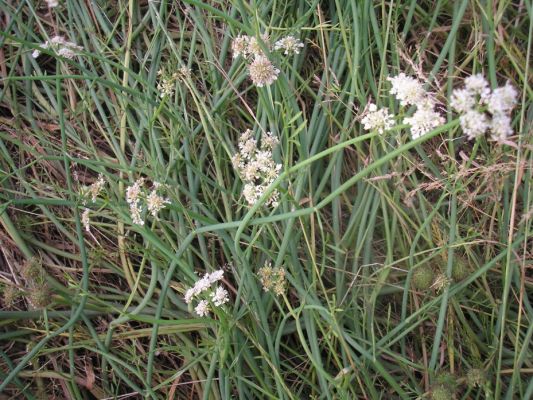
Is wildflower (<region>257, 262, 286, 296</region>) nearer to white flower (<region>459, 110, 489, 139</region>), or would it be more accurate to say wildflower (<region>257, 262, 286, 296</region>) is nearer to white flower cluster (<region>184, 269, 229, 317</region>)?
white flower cluster (<region>184, 269, 229, 317</region>)

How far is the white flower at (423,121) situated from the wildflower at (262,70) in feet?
1.00

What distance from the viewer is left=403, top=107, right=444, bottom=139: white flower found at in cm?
65

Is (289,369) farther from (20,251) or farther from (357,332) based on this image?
(20,251)

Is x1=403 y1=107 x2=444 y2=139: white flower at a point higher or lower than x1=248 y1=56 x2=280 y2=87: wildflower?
lower

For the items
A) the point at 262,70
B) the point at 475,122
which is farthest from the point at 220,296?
the point at 475,122

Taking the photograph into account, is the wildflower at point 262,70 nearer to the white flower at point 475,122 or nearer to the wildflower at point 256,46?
the wildflower at point 256,46

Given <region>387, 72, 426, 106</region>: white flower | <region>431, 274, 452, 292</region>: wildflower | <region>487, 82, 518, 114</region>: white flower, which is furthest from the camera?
<region>431, 274, 452, 292</region>: wildflower

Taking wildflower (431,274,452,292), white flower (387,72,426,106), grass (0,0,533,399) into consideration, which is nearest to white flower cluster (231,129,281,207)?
grass (0,0,533,399)

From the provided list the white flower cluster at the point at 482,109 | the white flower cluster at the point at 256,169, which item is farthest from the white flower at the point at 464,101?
the white flower cluster at the point at 256,169

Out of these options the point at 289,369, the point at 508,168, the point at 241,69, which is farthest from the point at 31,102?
the point at 508,168

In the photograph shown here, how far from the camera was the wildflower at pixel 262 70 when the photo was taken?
87 cm

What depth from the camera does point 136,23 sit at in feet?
4.50

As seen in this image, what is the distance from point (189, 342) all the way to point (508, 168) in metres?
0.77

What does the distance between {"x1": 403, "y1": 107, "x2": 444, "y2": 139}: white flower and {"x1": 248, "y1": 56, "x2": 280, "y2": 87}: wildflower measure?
0.30m
